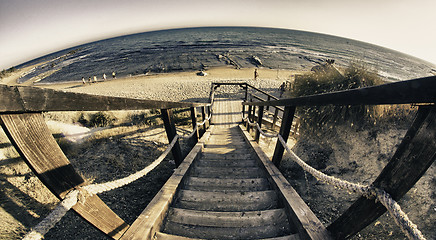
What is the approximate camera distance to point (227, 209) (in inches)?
80.4

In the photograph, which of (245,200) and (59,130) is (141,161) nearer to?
(59,130)

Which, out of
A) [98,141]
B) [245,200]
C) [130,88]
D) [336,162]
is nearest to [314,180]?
[336,162]

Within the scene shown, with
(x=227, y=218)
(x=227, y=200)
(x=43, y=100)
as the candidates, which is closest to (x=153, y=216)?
(x=227, y=218)

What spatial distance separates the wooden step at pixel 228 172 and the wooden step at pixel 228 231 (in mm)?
1142

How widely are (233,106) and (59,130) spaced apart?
7.89 meters

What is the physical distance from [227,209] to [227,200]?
12cm

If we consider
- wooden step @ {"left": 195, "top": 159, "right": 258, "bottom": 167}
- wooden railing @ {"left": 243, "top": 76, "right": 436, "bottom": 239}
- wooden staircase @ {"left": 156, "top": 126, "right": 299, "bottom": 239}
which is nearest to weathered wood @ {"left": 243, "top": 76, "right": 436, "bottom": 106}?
wooden railing @ {"left": 243, "top": 76, "right": 436, "bottom": 239}

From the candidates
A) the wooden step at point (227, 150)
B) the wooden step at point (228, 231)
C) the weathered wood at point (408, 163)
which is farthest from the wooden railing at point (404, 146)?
the wooden step at point (227, 150)

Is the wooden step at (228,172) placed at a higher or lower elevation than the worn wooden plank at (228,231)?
lower

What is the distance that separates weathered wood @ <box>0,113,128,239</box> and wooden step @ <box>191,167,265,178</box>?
1871 millimetres

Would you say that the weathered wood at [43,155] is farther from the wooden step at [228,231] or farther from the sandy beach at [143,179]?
the sandy beach at [143,179]

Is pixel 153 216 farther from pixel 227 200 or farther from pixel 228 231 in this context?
pixel 227 200

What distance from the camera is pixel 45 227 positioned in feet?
3.19

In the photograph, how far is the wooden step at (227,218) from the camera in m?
1.78
